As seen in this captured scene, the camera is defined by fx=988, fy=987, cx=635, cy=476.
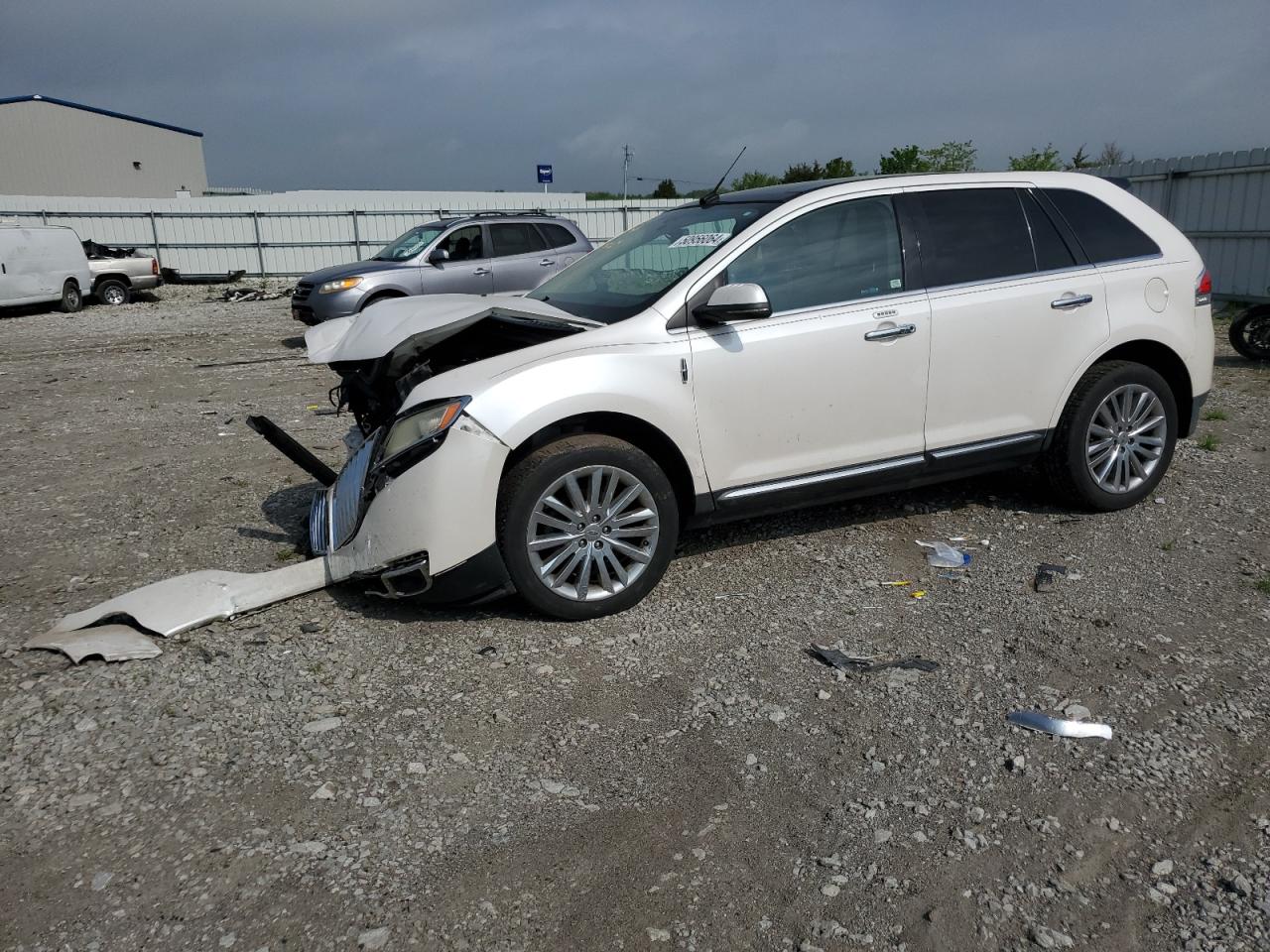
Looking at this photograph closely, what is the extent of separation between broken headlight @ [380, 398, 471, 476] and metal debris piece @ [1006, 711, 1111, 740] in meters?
2.45

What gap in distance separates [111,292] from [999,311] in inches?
909

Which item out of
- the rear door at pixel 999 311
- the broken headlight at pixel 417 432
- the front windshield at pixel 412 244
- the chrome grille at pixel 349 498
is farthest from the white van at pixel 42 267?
the rear door at pixel 999 311

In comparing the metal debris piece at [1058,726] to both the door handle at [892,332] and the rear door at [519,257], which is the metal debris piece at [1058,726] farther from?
the rear door at [519,257]

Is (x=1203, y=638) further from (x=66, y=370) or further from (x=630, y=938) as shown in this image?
(x=66, y=370)

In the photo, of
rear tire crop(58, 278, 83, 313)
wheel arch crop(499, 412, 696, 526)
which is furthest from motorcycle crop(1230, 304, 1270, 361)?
rear tire crop(58, 278, 83, 313)

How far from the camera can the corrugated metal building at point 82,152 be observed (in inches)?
1623

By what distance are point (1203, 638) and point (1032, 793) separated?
1533 millimetres

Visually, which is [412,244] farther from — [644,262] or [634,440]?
[634,440]

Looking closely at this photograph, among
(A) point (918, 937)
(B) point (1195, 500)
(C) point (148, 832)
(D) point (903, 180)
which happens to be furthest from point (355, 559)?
(B) point (1195, 500)

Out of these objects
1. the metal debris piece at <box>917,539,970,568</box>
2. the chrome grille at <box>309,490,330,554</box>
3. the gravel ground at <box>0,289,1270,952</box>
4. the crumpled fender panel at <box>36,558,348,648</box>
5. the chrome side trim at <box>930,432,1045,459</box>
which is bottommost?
the gravel ground at <box>0,289,1270,952</box>

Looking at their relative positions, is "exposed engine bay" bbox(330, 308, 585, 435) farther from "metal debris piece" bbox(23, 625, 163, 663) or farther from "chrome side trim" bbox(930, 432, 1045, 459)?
"chrome side trim" bbox(930, 432, 1045, 459)

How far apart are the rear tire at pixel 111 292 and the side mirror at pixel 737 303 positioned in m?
22.4

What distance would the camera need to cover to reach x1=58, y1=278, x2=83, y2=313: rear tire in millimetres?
21109

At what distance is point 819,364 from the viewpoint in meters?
4.68
